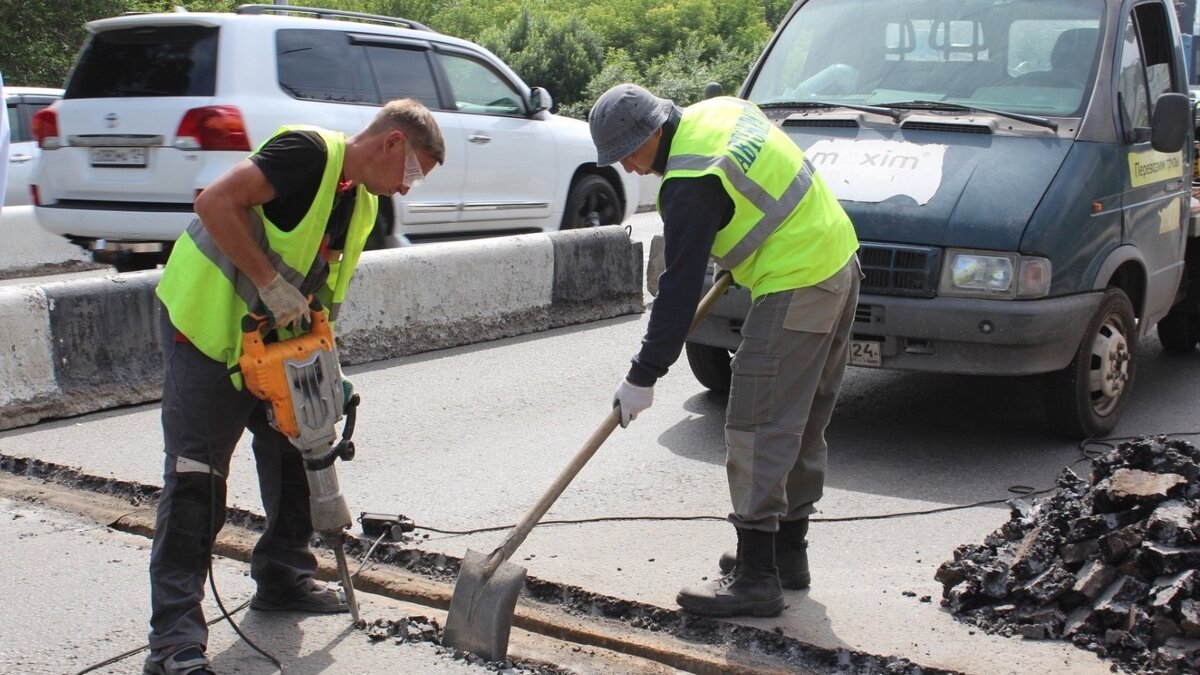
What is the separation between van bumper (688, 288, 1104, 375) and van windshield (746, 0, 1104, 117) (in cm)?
112

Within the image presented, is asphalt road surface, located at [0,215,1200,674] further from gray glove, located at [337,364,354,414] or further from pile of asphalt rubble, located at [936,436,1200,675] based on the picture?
gray glove, located at [337,364,354,414]

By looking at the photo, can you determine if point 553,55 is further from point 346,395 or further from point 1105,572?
point 1105,572

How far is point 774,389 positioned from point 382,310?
14.0ft

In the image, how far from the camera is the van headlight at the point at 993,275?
18.2ft

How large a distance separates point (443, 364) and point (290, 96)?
2409mm

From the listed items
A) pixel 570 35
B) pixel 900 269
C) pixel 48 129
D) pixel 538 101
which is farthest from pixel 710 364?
pixel 570 35

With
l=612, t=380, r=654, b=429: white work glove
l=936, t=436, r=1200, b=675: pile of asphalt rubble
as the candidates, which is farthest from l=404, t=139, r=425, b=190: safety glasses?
l=936, t=436, r=1200, b=675: pile of asphalt rubble

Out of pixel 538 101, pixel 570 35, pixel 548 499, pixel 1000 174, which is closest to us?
pixel 548 499

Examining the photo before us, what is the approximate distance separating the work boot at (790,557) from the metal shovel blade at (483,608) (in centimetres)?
78

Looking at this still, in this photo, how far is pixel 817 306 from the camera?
397 cm

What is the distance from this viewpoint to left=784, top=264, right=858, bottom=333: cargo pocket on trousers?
3.95 metres

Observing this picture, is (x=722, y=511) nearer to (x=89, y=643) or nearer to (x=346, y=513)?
(x=346, y=513)

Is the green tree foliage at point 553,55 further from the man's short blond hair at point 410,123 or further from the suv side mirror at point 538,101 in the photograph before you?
the man's short blond hair at point 410,123

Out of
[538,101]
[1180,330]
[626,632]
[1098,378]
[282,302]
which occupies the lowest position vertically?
[1180,330]
